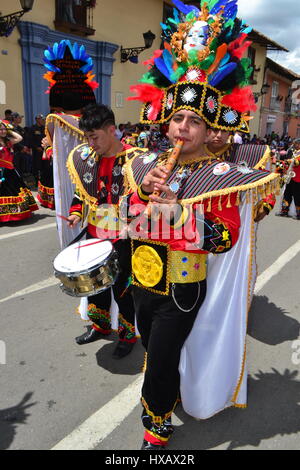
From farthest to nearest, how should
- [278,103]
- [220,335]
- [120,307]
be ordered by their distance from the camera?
1. [278,103]
2. [120,307]
3. [220,335]

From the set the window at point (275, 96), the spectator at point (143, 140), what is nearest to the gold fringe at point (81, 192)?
the spectator at point (143, 140)

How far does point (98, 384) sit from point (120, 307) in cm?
62

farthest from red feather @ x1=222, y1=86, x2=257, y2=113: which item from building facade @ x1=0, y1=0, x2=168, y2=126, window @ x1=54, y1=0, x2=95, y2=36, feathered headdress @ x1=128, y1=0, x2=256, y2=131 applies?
window @ x1=54, y1=0, x2=95, y2=36

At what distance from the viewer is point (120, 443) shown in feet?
7.40

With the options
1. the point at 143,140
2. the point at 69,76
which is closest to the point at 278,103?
the point at 143,140

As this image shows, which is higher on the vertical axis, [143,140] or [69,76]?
[69,76]

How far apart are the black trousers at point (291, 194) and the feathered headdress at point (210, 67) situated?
274 inches

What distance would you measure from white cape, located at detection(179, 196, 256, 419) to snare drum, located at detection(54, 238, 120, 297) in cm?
62

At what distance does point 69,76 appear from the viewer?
3.80 m

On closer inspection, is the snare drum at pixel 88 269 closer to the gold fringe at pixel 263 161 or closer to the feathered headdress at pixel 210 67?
the feathered headdress at pixel 210 67

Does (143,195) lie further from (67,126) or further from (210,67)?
(67,126)

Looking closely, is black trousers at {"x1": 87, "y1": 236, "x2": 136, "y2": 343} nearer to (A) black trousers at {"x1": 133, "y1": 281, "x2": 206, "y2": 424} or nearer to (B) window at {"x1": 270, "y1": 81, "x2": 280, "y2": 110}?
(A) black trousers at {"x1": 133, "y1": 281, "x2": 206, "y2": 424}

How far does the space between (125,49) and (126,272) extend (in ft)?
47.1
